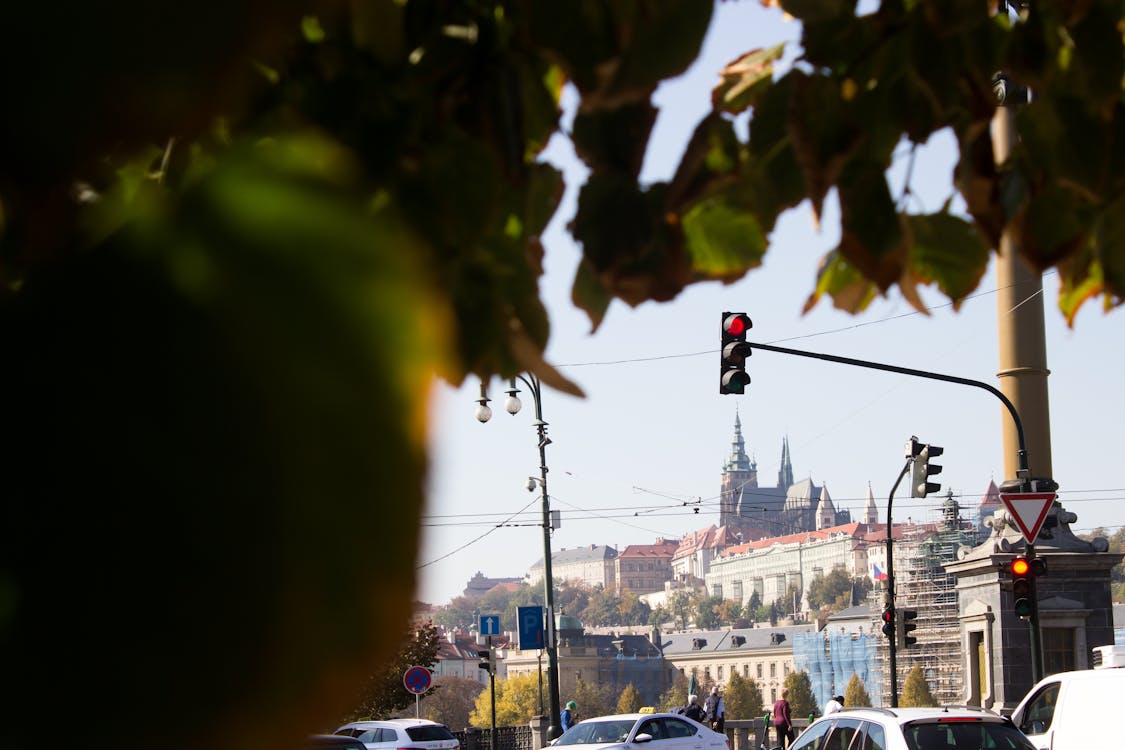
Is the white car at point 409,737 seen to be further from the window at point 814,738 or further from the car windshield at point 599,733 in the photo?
the window at point 814,738

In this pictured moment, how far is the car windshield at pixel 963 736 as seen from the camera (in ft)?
39.4

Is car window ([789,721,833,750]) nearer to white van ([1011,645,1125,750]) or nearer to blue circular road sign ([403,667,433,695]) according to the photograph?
white van ([1011,645,1125,750])

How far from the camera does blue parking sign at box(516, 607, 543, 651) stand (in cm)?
2934

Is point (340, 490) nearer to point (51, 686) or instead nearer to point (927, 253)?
point (51, 686)

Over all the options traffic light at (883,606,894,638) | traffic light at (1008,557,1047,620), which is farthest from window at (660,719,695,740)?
traffic light at (883,606,894,638)

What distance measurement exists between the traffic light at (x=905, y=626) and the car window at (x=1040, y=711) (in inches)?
701

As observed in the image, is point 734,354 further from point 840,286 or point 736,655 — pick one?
point 736,655

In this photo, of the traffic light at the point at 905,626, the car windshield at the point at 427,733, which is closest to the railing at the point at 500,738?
the car windshield at the point at 427,733

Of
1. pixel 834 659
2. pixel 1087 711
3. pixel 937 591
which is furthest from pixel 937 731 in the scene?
pixel 834 659

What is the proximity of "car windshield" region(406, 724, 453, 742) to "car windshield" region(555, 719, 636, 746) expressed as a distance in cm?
506

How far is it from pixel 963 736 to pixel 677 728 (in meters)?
10.8

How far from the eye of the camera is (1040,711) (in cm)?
1493

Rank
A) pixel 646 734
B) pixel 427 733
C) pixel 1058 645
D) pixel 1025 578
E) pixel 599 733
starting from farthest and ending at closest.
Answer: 1. pixel 427 733
2. pixel 1058 645
3. pixel 599 733
4. pixel 646 734
5. pixel 1025 578

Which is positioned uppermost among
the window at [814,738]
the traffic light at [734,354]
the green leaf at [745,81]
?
the traffic light at [734,354]
